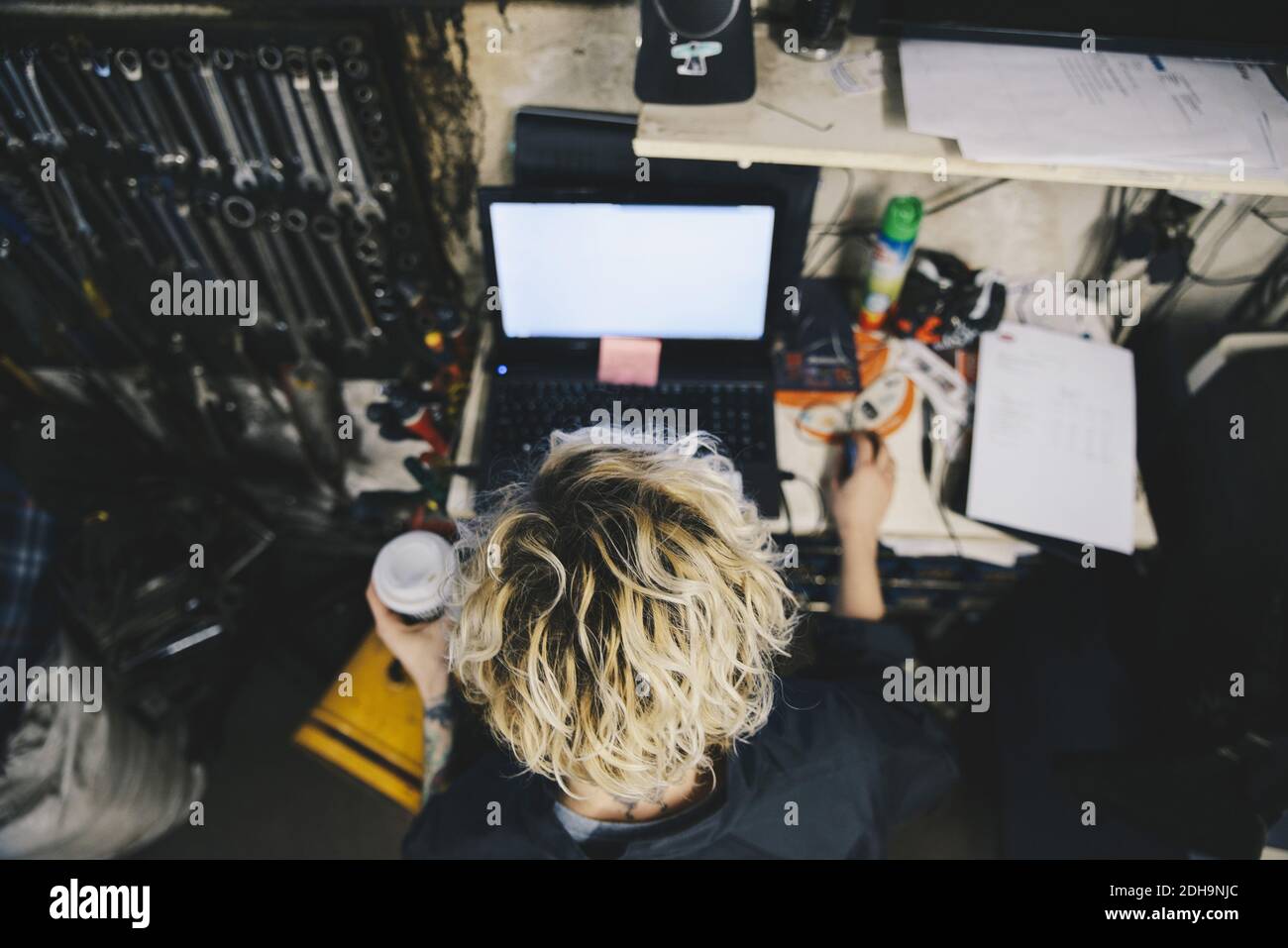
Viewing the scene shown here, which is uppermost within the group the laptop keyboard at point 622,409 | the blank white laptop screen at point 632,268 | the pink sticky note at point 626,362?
the blank white laptop screen at point 632,268

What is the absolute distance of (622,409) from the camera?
1.33 m

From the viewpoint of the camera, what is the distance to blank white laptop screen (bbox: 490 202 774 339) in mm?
1171

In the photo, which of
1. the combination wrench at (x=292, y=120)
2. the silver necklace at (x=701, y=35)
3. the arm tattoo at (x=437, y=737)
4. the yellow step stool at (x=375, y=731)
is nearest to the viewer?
the silver necklace at (x=701, y=35)

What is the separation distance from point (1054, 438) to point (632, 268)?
802mm

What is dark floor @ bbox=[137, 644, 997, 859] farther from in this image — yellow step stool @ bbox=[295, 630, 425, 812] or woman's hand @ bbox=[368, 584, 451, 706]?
woman's hand @ bbox=[368, 584, 451, 706]

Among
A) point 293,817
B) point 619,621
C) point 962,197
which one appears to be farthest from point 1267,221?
point 293,817

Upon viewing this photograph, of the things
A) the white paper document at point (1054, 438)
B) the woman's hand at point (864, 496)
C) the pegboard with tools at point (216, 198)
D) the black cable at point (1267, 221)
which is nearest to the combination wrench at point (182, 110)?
the pegboard with tools at point (216, 198)

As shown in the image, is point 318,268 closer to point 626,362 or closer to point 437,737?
point 626,362

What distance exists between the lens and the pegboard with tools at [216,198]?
3.56 feet

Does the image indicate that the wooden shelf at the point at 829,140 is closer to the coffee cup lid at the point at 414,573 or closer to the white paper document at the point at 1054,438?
the white paper document at the point at 1054,438

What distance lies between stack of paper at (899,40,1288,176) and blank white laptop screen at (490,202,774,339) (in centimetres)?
31

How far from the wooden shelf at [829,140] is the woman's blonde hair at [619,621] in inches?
16.6

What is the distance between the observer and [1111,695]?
140 centimetres
